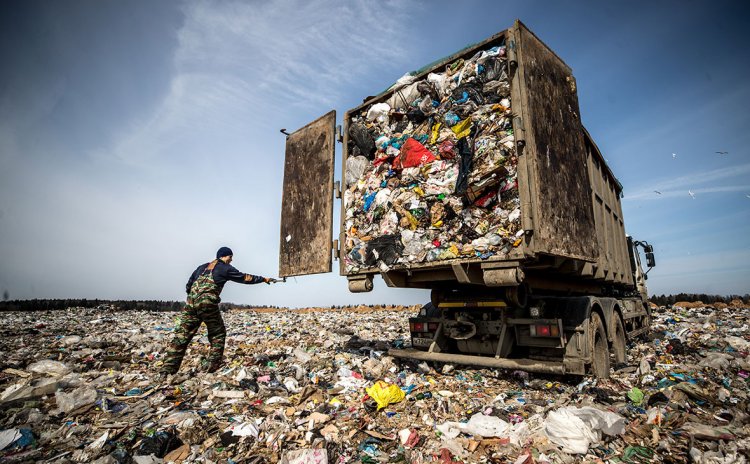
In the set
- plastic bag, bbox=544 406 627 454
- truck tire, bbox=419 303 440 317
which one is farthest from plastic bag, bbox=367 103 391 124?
plastic bag, bbox=544 406 627 454

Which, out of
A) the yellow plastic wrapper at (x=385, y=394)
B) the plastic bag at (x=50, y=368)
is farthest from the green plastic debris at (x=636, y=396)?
the plastic bag at (x=50, y=368)

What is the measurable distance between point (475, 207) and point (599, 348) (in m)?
2.55

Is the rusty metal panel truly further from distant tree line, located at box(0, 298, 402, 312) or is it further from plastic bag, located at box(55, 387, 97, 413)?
distant tree line, located at box(0, 298, 402, 312)

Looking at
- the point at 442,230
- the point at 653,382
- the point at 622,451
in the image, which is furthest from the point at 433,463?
the point at 653,382

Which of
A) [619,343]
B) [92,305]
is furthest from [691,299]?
[92,305]

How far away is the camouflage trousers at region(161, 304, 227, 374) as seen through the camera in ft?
15.1

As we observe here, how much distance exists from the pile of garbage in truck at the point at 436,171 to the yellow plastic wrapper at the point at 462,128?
1 cm

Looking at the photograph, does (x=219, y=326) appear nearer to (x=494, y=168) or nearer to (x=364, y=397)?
(x=364, y=397)

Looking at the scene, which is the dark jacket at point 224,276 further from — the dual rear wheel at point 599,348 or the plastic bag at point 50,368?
the dual rear wheel at point 599,348

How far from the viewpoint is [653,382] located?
3922 millimetres

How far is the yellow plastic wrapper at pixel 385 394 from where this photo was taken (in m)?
3.53

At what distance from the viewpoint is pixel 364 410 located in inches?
136

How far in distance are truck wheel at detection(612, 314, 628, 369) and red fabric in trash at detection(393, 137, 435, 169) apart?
3608mm

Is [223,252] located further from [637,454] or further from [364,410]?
[637,454]
